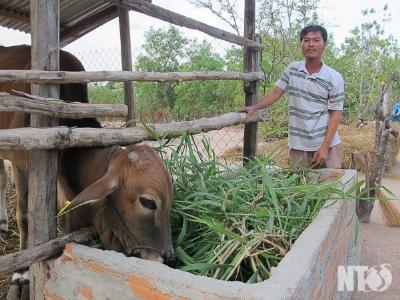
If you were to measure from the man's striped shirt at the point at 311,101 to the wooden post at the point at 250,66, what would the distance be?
19.6 inches

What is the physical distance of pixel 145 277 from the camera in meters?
1.84

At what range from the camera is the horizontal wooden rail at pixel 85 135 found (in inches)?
83.6

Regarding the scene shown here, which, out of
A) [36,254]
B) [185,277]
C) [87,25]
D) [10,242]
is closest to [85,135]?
[36,254]

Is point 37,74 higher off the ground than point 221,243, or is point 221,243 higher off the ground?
point 37,74

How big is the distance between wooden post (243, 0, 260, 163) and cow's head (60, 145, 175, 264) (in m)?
2.16

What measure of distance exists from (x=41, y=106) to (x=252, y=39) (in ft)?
9.12

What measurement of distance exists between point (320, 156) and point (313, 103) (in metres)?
0.49

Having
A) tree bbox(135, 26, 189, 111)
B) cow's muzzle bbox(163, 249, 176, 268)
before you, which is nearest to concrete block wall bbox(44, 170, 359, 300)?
cow's muzzle bbox(163, 249, 176, 268)

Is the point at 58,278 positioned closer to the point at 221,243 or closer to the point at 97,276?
the point at 97,276

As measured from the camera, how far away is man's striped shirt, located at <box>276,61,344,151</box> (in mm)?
3859

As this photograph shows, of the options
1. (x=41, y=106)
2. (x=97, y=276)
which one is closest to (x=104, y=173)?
(x=41, y=106)

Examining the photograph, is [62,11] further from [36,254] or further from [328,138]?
[36,254]

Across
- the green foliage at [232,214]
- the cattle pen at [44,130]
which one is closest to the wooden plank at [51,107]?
the cattle pen at [44,130]

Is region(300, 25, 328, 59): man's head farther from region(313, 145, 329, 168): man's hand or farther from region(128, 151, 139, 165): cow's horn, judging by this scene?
region(128, 151, 139, 165): cow's horn
